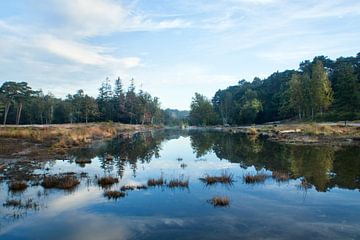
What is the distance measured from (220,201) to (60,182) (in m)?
10.5

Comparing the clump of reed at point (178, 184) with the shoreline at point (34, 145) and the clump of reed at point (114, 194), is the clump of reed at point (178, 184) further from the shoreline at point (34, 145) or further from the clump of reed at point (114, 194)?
the shoreline at point (34, 145)

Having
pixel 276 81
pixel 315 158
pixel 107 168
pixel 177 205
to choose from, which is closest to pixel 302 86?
pixel 276 81

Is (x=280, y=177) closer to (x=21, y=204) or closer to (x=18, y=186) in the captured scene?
(x=21, y=204)

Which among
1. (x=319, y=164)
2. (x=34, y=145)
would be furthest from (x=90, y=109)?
(x=319, y=164)

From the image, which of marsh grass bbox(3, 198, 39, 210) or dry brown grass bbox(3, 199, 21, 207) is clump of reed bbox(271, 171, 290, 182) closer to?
marsh grass bbox(3, 198, 39, 210)

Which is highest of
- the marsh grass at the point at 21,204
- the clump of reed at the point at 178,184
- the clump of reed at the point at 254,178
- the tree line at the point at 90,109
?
the tree line at the point at 90,109

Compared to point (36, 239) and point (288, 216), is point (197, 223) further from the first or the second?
point (36, 239)

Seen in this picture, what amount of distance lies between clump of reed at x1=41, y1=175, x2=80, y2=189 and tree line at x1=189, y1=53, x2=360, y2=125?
8221 cm

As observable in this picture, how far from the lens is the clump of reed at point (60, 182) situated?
2122 cm

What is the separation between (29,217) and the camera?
15.2 meters

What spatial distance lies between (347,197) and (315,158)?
14.7 m

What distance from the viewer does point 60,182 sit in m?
21.7

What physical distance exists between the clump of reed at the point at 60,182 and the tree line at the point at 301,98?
8221 centimetres

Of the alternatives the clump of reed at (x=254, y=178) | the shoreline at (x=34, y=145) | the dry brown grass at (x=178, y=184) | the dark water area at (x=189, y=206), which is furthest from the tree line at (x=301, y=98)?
the dry brown grass at (x=178, y=184)
